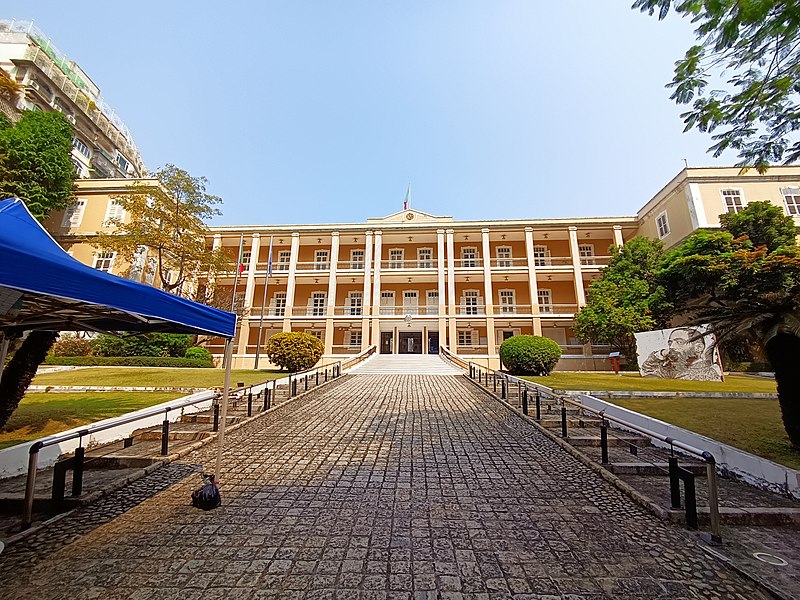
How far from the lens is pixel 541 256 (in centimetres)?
2898

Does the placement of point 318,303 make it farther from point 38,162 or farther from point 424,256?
point 38,162

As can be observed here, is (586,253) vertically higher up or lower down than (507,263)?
higher up

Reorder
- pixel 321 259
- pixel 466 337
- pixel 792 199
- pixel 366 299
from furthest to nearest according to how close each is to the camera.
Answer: pixel 321 259, pixel 466 337, pixel 366 299, pixel 792 199

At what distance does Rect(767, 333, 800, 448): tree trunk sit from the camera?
15.8 feet

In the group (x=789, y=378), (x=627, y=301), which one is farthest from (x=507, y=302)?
(x=789, y=378)

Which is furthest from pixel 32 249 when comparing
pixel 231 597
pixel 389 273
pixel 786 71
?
pixel 389 273

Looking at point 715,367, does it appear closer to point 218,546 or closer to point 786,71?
point 786,71

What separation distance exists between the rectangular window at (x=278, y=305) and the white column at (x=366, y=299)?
6597 millimetres

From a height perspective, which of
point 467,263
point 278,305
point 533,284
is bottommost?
point 278,305

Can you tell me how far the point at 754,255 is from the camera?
15.0 metres

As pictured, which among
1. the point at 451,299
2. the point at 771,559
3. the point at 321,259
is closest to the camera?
the point at 771,559

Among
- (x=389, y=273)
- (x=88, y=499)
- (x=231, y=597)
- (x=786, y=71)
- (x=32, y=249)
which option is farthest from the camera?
(x=389, y=273)

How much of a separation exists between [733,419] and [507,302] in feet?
72.5

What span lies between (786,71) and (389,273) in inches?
950
